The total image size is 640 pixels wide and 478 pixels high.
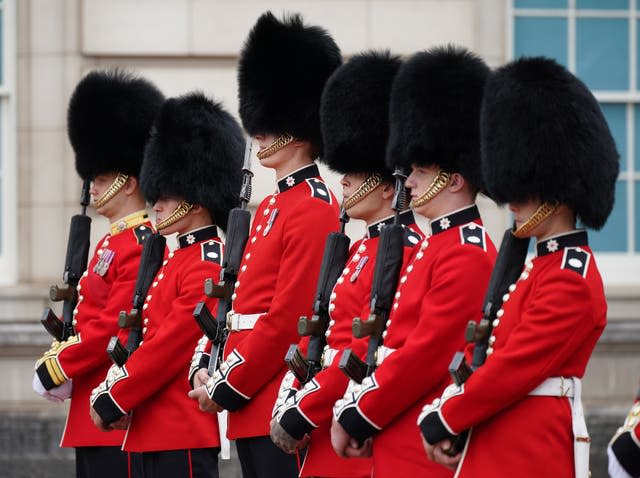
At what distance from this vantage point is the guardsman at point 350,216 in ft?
16.6

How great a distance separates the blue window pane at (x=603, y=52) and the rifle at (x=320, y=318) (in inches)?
182

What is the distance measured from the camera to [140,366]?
19.7ft

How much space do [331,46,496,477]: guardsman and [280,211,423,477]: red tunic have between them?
216mm

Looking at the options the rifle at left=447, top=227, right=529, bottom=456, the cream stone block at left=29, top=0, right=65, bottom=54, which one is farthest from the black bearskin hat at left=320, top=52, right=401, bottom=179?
the cream stone block at left=29, top=0, right=65, bottom=54

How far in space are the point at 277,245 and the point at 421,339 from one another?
103 cm

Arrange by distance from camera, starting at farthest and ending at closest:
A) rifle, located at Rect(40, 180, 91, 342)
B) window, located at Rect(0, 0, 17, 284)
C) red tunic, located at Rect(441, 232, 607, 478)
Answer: window, located at Rect(0, 0, 17, 284)
rifle, located at Rect(40, 180, 91, 342)
red tunic, located at Rect(441, 232, 607, 478)

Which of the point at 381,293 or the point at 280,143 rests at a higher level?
the point at 280,143

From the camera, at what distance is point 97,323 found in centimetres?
649

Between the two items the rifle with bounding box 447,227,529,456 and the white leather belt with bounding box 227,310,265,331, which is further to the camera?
the white leather belt with bounding box 227,310,265,331

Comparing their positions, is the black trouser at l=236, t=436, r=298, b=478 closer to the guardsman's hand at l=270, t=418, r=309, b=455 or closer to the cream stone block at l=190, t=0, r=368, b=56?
the guardsman's hand at l=270, t=418, r=309, b=455

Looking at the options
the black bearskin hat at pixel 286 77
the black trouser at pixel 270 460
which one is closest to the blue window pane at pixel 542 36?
the black bearskin hat at pixel 286 77

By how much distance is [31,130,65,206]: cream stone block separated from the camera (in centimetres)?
950

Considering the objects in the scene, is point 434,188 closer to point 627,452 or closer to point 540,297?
point 540,297

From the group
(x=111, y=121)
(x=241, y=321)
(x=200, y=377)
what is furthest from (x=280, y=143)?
(x=111, y=121)
